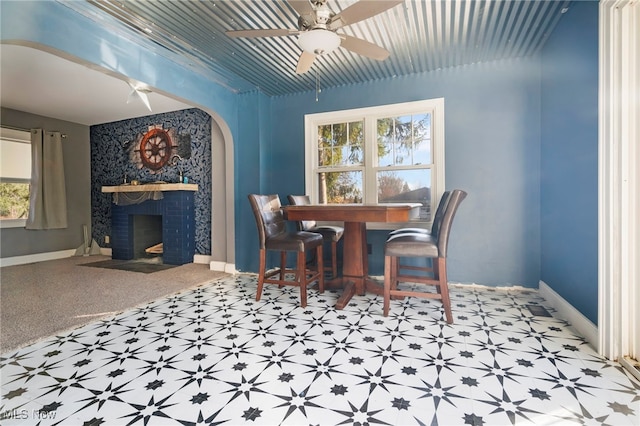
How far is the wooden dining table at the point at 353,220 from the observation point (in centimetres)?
232

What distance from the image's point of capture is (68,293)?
3039 mm

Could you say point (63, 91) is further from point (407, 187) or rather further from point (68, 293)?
point (407, 187)

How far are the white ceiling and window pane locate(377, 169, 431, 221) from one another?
296cm

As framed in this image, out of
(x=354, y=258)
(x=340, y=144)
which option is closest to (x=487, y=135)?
(x=340, y=144)

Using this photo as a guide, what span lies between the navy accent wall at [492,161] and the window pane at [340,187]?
1.06 m

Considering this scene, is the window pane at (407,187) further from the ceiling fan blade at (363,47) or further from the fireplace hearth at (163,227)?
the fireplace hearth at (163,227)

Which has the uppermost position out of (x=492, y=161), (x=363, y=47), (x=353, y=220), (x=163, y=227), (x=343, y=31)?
(x=343, y=31)

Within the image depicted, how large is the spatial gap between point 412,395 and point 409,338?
24.1 inches

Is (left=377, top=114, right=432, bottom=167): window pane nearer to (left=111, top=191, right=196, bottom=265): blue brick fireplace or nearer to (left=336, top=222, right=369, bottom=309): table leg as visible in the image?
(left=336, top=222, right=369, bottom=309): table leg

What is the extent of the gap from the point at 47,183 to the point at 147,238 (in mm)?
1823

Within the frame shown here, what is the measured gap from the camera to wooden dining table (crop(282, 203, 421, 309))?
2.32 m

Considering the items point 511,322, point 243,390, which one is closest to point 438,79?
point 511,322

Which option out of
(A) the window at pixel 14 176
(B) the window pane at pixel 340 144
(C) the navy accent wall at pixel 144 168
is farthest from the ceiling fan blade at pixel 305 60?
(A) the window at pixel 14 176

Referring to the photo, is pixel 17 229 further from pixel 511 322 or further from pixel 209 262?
pixel 511 322
